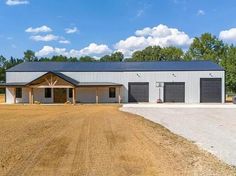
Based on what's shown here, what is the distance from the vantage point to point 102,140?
487 inches

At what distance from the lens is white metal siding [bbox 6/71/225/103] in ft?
147

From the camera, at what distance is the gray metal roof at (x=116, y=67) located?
1818 inches

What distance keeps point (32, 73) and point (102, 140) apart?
3657cm

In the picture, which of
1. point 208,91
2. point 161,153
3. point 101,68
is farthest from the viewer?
point 101,68

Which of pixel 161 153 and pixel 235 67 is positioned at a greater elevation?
pixel 235 67

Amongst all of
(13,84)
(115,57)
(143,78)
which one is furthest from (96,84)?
(115,57)

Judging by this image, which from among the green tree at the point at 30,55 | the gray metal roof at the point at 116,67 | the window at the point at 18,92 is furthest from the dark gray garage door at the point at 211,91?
the green tree at the point at 30,55

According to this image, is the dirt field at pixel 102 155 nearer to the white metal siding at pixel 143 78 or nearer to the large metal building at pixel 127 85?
the large metal building at pixel 127 85

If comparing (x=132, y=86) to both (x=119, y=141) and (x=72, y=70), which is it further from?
(x=119, y=141)

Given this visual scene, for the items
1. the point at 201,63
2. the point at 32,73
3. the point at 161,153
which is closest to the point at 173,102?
the point at 201,63

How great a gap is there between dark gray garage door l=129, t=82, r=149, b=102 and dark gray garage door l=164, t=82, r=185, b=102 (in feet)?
7.70

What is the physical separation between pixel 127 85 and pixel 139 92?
1742 millimetres

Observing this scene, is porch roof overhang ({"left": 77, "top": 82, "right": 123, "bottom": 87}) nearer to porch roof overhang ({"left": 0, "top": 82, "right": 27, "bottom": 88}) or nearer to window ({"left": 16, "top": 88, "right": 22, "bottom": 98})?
porch roof overhang ({"left": 0, "top": 82, "right": 27, "bottom": 88})

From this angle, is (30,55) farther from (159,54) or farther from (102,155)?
(102,155)
